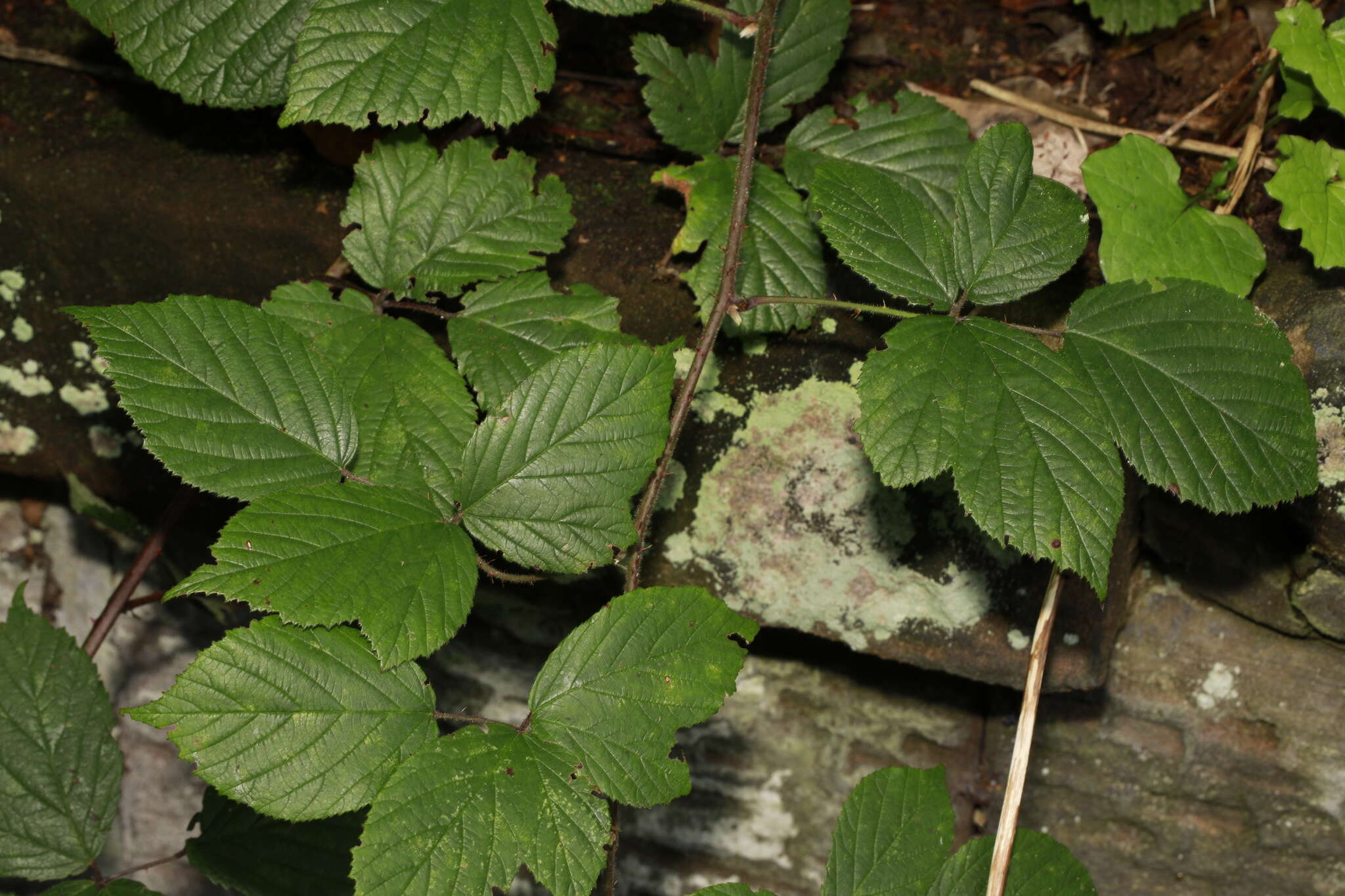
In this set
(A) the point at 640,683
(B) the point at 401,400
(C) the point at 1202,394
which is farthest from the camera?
(B) the point at 401,400

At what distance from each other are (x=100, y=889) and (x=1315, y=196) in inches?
94.7

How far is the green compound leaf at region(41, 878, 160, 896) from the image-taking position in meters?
1.66

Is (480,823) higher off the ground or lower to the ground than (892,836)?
higher

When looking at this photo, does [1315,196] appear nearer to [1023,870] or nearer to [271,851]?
[1023,870]

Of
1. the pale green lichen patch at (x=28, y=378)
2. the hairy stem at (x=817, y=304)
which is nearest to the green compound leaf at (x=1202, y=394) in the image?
the hairy stem at (x=817, y=304)

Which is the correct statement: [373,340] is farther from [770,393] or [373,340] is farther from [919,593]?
[919,593]

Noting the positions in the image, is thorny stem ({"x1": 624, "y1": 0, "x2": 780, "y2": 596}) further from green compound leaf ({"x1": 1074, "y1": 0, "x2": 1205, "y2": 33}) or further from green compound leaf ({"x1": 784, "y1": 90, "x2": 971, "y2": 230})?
green compound leaf ({"x1": 1074, "y1": 0, "x2": 1205, "y2": 33})

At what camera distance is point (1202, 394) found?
1495mm

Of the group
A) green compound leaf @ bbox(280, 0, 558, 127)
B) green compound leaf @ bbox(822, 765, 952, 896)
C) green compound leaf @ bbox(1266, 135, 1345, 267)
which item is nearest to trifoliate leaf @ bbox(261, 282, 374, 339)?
green compound leaf @ bbox(280, 0, 558, 127)

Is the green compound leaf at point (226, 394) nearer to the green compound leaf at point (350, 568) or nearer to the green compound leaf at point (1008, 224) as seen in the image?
the green compound leaf at point (350, 568)

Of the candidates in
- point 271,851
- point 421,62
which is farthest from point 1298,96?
point 271,851

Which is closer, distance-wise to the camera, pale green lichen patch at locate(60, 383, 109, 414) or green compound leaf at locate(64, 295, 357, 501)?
green compound leaf at locate(64, 295, 357, 501)

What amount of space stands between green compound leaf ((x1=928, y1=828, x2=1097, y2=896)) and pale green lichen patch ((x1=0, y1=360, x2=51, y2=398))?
1.98m

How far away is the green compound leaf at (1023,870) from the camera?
1574 mm
